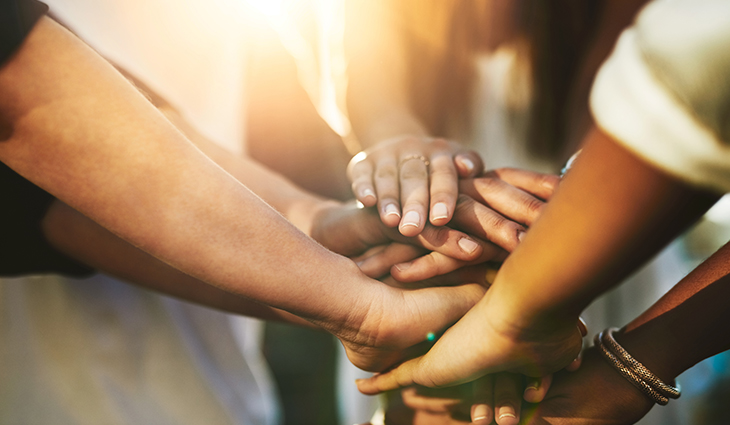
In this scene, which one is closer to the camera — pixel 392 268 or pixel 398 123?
pixel 392 268

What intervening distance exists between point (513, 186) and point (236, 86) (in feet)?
3.82

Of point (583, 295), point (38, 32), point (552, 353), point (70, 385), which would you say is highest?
point (38, 32)

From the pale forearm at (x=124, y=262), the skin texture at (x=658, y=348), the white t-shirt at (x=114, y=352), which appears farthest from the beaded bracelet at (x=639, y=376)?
the white t-shirt at (x=114, y=352)

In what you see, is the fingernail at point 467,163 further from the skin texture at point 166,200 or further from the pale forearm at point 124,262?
the pale forearm at point 124,262

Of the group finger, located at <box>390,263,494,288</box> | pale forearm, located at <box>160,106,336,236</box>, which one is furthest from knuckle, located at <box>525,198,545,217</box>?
pale forearm, located at <box>160,106,336,236</box>

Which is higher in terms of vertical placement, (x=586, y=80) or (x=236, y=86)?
(x=586, y=80)

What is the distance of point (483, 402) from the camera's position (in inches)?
23.4

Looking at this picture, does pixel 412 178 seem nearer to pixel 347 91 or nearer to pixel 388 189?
pixel 388 189

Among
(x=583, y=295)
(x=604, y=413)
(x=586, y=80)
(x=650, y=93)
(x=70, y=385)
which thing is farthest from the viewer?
(x=586, y=80)

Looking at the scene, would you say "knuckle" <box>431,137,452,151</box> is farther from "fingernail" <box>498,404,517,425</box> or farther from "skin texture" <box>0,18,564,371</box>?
"fingernail" <box>498,404,517,425</box>

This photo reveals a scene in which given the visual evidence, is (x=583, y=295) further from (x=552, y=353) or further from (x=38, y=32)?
(x=38, y=32)

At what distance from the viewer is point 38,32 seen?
45 cm

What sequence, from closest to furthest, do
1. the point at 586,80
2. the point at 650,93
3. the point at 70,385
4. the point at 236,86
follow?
the point at 650,93 < the point at 70,385 < the point at 586,80 < the point at 236,86

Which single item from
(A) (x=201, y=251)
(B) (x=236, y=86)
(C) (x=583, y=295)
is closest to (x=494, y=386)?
(C) (x=583, y=295)
